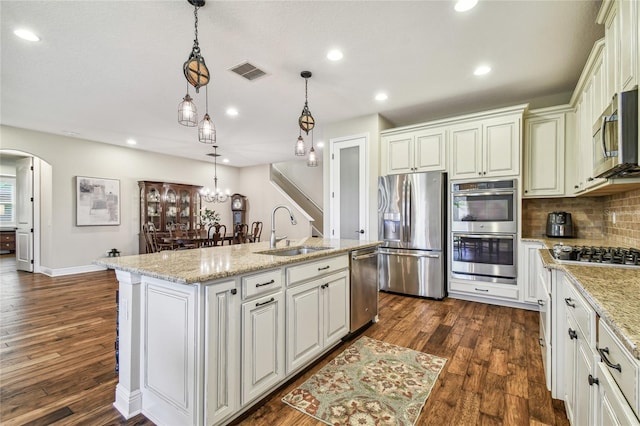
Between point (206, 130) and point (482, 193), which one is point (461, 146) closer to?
point (482, 193)

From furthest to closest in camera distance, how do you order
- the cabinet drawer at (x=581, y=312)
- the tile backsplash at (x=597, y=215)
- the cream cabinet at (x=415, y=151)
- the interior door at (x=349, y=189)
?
the interior door at (x=349, y=189), the cream cabinet at (x=415, y=151), the tile backsplash at (x=597, y=215), the cabinet drawer at (x=581, y=312)

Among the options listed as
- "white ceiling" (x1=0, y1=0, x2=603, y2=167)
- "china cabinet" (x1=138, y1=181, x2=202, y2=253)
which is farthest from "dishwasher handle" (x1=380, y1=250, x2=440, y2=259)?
"china cabinet" (x1=138, y1=181, x2=202, y2=253)

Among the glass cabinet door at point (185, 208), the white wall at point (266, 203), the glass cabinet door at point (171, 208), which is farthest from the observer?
the white wall at point (266, 203)

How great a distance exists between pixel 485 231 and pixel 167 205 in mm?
6951

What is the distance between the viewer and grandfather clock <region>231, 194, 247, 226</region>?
9.02 m

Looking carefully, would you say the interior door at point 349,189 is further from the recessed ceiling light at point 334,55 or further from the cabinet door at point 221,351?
the cabinet door at point 221,351

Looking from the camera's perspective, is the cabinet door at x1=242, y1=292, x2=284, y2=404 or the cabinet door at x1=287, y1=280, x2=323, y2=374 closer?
the cabinet door at x1=242, y1=292, x2=284, y2=404

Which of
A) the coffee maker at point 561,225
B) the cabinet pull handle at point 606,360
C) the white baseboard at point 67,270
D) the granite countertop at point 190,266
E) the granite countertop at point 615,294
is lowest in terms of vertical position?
the white baseboard at point 67,270

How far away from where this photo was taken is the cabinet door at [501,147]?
354 centimetres

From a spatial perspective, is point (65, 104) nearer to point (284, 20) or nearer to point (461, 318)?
point (284, 20)

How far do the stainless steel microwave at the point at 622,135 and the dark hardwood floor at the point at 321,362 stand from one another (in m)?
1.49

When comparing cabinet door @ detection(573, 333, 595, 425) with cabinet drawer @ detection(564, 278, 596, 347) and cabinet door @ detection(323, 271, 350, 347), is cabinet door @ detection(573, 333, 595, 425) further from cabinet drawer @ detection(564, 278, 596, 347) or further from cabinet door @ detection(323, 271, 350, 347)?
cabinet door @ detection(323, 271, 350, 347)

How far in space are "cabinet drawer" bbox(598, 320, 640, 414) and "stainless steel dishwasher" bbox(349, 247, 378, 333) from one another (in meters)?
1.91

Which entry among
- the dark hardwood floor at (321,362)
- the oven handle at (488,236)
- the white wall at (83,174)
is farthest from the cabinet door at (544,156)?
the white wall at (83,174)
